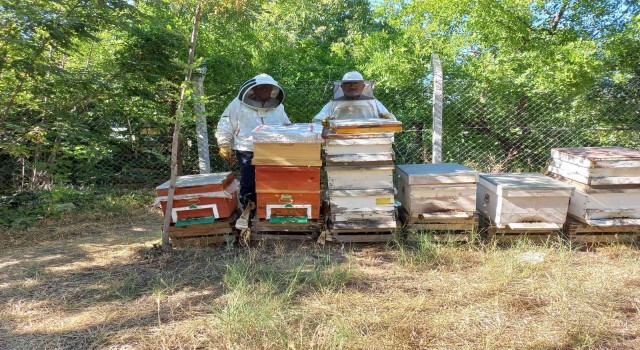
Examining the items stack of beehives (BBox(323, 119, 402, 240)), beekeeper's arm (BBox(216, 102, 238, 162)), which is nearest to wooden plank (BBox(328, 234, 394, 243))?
stack of beehives (BBox(323, 119, 402, 240))

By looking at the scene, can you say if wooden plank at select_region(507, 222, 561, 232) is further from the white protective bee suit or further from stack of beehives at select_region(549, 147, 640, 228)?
the white protective bee suit

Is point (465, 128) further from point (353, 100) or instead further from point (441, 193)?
point (441, 193)

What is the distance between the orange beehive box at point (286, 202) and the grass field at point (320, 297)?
0.36 metres

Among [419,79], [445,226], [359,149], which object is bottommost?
[445,226]

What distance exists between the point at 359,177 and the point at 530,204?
1.51m

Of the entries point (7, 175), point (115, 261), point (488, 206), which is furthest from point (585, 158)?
point (7, 175)

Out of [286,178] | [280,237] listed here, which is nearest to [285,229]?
[280,237]

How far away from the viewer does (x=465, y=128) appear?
5.93 metres

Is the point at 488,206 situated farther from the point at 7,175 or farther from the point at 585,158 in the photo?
the point at 7,175

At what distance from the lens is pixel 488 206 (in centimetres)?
398

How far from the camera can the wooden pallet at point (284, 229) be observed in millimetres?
3832

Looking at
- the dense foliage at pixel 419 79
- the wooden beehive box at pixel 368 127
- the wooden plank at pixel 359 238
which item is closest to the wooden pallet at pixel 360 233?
the wooden plank at pixel 359 238

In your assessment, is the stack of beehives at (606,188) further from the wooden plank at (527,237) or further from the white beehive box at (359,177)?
the white beehive box at (359,177)

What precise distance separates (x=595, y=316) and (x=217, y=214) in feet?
9.53
